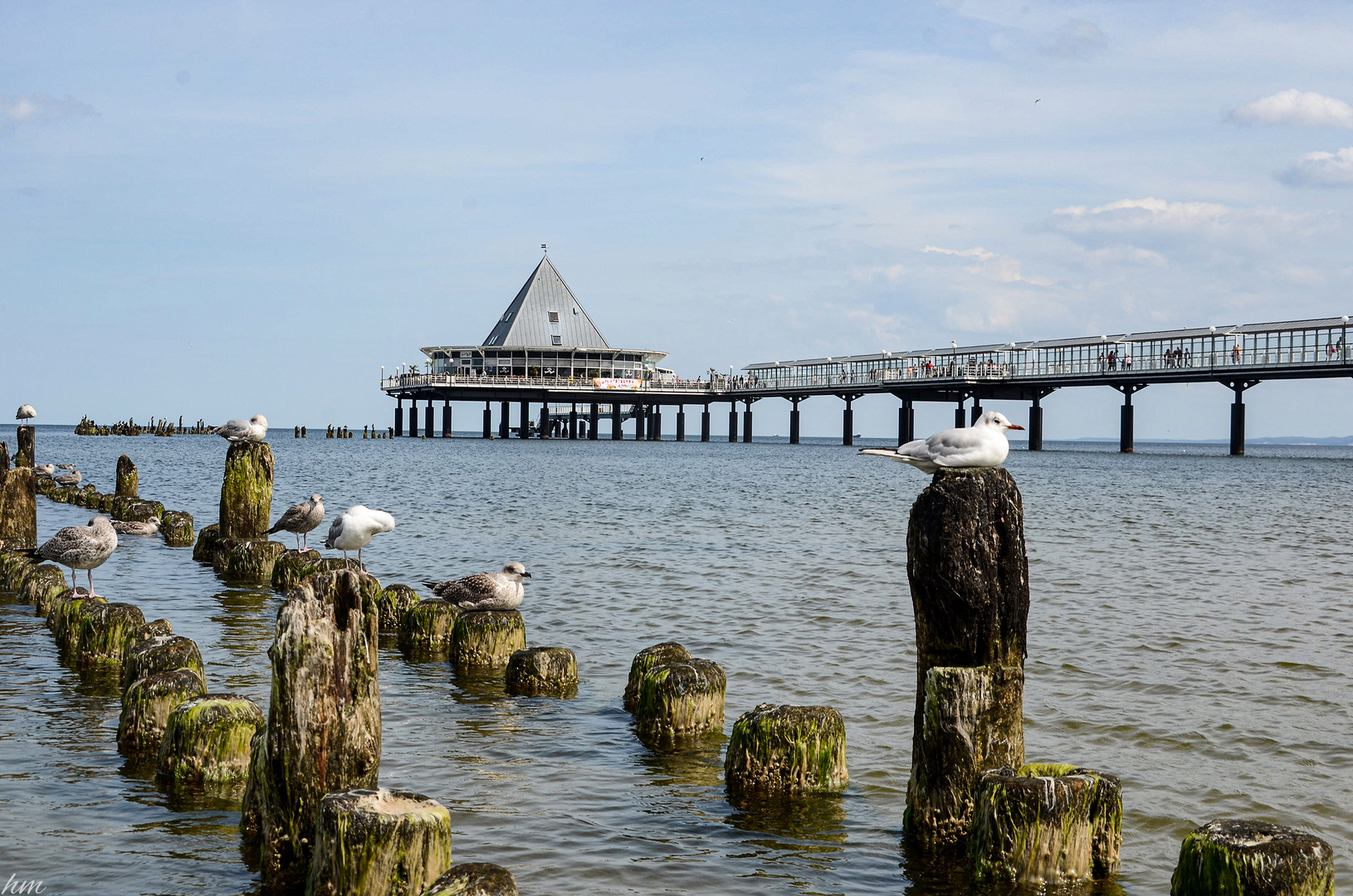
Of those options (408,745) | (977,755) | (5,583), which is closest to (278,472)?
(5,583)

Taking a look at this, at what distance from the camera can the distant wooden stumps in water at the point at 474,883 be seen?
14.2 feet

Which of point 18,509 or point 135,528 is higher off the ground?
point 18,509

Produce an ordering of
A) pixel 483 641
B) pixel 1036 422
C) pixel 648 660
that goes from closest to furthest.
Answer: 1. pixel 648 660
2. pixel 483 641
3. pixel 1036 422

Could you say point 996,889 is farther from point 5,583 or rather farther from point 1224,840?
point 5,583

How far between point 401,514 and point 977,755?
22124mm

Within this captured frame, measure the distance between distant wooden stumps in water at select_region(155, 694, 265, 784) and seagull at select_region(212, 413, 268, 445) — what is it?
11.3 m

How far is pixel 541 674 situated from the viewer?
30.9ft

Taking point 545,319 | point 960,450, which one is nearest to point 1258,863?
point 960,450

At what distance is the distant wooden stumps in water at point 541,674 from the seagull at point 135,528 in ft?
42.6

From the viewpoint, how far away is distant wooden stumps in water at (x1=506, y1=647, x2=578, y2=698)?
941 centimetres

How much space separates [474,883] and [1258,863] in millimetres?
3055

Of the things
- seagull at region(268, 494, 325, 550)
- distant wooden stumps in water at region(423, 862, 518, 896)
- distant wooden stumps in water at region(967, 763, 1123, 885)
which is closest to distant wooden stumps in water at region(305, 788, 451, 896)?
distant wooden stumps in water at region(423, 862, 518, 896)

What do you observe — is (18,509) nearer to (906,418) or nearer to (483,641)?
(483,641)

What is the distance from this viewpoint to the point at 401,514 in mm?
26609
